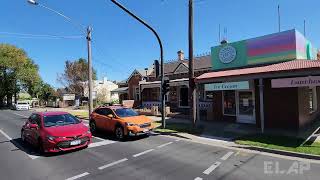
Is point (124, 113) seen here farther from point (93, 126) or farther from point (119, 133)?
point (93, 126)

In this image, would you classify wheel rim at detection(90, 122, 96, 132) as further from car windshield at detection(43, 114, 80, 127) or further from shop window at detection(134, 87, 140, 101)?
shop window at detection(134, 87, 140, 101)

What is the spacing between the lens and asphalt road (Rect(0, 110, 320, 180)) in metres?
7.85

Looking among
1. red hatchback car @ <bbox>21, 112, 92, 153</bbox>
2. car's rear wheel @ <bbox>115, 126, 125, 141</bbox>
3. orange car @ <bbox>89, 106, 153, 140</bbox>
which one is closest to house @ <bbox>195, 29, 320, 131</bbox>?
orange car @ <bbox>89, 106, 153, 140</bbox>

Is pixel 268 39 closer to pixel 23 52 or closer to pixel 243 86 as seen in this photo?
pixel 243 86

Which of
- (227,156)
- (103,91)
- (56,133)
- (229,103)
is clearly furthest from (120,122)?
(103,91)

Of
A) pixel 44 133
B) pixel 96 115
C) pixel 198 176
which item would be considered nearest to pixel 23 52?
pixel 96 115

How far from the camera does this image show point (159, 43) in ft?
51.8

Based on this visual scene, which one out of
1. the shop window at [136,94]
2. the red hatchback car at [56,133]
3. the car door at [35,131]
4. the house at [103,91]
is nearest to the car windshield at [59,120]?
the red hatchback car at [56,133]

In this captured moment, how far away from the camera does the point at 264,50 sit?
Result: 54.2ft

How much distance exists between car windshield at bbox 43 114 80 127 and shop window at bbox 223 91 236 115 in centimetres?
1003

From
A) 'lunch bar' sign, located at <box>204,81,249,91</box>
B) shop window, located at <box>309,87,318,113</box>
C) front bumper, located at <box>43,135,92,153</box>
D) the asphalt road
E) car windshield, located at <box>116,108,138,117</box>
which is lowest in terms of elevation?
the asphalt road

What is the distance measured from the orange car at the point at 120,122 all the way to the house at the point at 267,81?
4439 millimetres

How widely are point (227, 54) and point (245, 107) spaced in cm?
359

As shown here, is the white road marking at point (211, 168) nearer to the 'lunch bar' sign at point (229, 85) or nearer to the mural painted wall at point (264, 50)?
the 'lunch bar' sign at point (229, 85)
